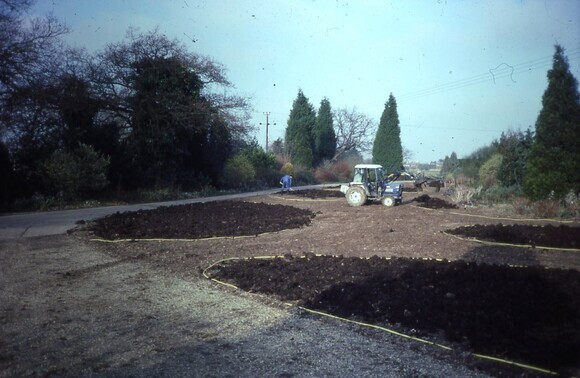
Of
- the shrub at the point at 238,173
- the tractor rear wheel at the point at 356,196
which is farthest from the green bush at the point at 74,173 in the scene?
the tractor rear wheel at the point at 356,196

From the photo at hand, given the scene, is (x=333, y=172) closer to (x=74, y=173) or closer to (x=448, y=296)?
(x=74, y=173)

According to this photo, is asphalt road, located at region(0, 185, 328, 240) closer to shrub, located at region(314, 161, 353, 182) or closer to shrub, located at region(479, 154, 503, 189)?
shrub, located at region(479, 154, 503, 189)

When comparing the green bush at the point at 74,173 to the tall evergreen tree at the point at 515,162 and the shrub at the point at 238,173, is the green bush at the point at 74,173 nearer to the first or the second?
the shrub at the point at 238,173

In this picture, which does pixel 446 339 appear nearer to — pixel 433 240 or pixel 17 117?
pixel 433 240

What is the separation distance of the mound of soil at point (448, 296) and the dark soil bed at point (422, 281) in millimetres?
11

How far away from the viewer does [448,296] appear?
5.54m

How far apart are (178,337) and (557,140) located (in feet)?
49.4

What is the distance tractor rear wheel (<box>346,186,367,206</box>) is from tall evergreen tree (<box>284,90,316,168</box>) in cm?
2722

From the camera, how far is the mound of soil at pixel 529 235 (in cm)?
920

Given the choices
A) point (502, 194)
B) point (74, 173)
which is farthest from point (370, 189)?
point (74, 173)

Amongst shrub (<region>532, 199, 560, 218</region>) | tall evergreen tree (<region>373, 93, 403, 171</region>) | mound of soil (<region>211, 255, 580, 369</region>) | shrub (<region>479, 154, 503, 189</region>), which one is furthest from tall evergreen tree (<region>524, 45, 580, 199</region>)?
tall evergreen tree (<region>373, 93, 403, 171</region>)

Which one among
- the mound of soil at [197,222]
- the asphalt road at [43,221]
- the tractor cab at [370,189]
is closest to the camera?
the mound of soil at [197,222]

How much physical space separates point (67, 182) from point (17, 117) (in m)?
3.34

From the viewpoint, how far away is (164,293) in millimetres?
6262
